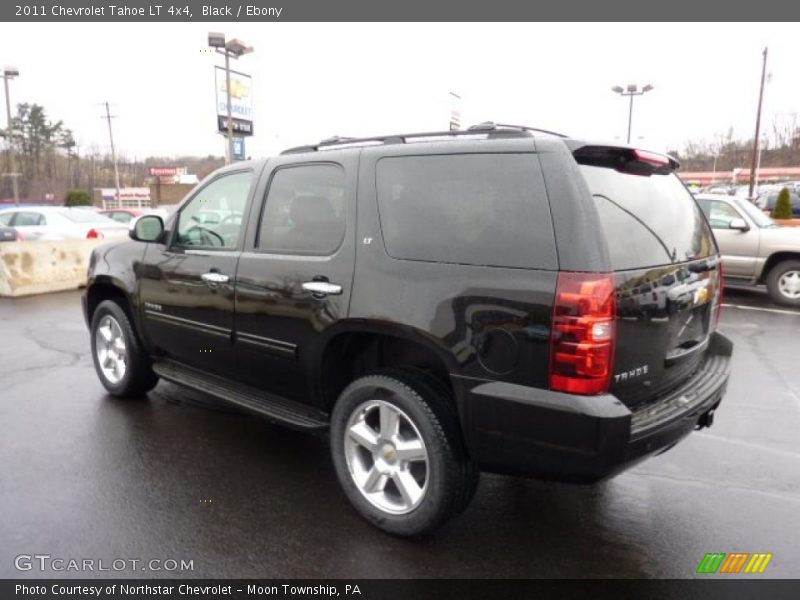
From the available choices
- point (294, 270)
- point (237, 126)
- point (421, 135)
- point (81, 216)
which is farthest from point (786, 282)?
point (237, 126)

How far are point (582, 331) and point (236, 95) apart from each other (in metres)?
25.4

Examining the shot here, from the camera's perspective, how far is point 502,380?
260cm

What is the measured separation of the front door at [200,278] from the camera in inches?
153

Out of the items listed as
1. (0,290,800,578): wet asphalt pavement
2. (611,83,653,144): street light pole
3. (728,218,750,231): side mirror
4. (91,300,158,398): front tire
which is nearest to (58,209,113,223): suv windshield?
(91,300,158,398): front tire

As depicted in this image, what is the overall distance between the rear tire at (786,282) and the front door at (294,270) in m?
8.68

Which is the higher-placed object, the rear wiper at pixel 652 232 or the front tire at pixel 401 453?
the rear wiper at pixel 652 232

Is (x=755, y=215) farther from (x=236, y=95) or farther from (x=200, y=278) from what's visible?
(x=236, y=95)

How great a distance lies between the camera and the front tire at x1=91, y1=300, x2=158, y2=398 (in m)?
4.80

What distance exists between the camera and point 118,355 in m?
5.02

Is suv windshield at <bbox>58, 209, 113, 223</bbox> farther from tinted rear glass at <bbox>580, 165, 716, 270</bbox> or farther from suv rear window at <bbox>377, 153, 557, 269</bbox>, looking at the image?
tinted rear glass at <bbox>580, 165, 716, 270</bbox>

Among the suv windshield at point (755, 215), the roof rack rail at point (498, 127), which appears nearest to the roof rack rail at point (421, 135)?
the roof rack rail at point (498, 127)

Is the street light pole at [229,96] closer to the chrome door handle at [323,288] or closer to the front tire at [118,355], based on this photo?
the front tire at [118,355]

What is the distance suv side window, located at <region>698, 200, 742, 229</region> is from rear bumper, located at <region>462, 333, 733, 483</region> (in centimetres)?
825

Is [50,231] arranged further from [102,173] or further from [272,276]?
[102,173]
